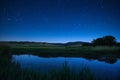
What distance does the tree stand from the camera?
53.7 feet

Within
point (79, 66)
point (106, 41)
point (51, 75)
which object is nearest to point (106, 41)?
point (106, 41)

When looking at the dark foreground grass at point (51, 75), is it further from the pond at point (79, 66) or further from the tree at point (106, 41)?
the tree at point (106, 41)

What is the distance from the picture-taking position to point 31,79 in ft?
15.0

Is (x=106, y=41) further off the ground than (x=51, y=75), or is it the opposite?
(x=106, y=41)

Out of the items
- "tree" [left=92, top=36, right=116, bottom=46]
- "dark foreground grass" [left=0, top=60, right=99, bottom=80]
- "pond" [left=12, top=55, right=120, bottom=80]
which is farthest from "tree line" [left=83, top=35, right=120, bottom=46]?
"dark foreground grass" [left=0, top=60, right=99, bottom=80]

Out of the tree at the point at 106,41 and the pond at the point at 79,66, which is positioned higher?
the tree at the point at 106,41

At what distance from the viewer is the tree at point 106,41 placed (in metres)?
16.4

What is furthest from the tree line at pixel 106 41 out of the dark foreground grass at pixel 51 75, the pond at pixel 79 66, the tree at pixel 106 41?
the dark foreground grass at pixel 51 75

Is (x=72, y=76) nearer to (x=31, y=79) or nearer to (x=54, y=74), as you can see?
(x=54, y=74)

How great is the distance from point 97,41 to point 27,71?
479 inches

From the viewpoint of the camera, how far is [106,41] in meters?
16.6

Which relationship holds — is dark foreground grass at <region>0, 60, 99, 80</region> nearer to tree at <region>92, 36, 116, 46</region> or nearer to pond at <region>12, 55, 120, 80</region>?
pond at <region>12, 55, 120, 80</region>

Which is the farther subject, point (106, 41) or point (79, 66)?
point (106, 41)

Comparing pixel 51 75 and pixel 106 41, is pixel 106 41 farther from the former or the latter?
pixel 51 75
